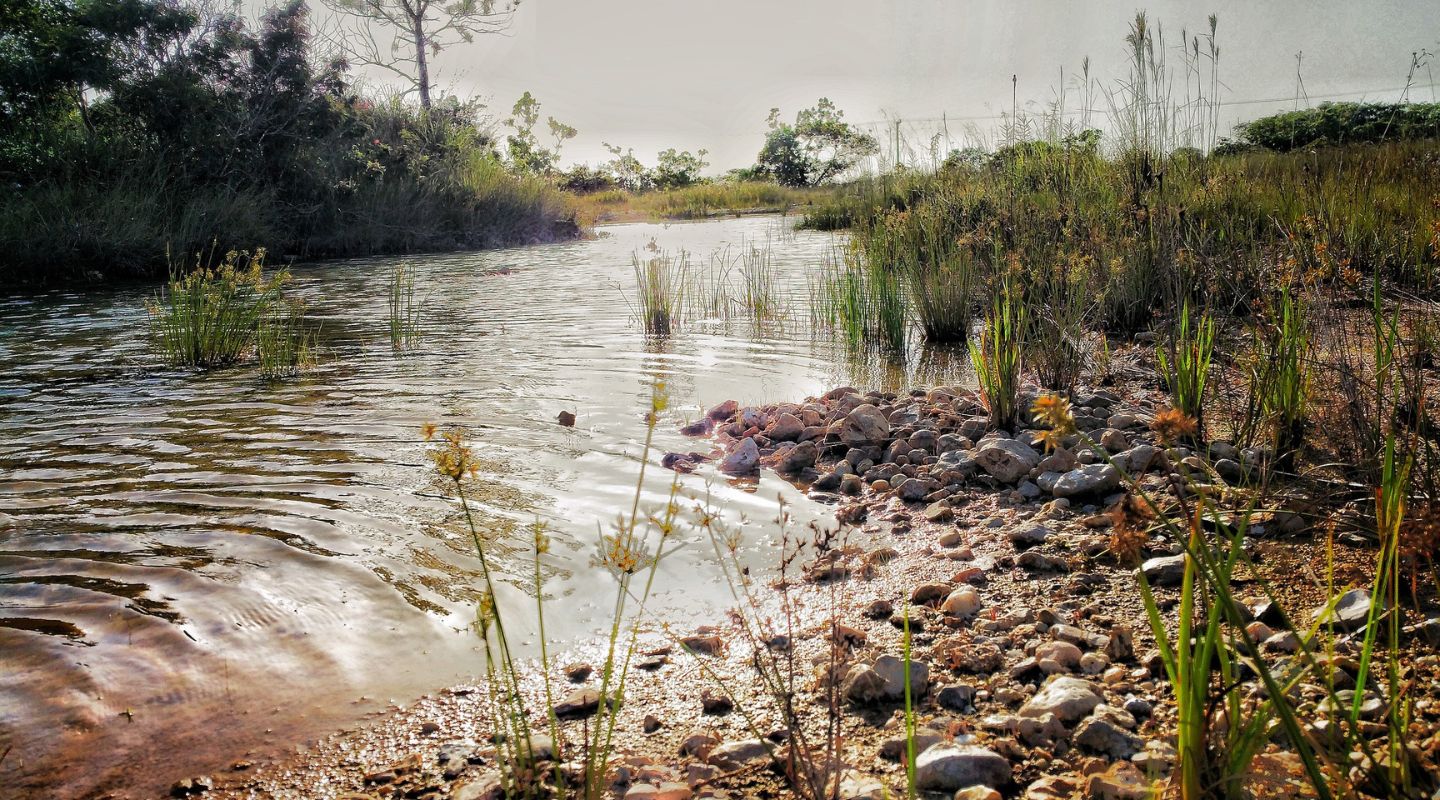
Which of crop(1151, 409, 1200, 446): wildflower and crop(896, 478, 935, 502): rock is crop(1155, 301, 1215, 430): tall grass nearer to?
crop(896, 478, 935, 502): rock

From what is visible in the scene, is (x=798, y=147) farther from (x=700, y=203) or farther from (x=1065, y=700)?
(x=1065, y=700)

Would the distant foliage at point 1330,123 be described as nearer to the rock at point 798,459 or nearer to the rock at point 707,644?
the rock at point 798,459

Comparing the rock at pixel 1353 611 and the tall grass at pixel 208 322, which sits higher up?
the tall grass at pixel 208 322

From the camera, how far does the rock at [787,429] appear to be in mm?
4324

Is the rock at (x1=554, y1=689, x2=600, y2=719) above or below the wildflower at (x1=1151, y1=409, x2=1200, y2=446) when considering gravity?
below

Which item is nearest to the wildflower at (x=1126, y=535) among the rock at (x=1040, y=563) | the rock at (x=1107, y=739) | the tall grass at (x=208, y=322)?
the rock at (x=1107, y=739)

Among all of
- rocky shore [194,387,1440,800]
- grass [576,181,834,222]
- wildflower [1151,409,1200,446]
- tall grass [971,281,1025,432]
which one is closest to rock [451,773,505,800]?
rocky shore [194,387,1440,800]

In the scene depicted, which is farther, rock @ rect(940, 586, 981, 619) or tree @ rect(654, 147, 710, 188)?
tree @ rect(654, 147, 710, 188)

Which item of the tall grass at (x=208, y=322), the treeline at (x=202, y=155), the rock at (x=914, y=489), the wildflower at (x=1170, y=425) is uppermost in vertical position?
the treeline at (x=202, y=155)

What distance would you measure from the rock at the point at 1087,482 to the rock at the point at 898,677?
147cm

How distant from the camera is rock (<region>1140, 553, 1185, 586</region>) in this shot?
245 centimetres

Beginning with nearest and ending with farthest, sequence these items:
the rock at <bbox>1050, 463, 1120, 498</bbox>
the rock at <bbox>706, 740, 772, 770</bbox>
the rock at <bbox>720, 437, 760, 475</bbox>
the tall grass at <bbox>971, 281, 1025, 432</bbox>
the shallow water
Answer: the rock at <bbox>706, 740, 772, 770</bbox>, the shallow water, the rock at <bbox>1050, 463, 1120, 498</bbox>, the rock at <bbox>720, 437, 760, 475</bbox>, the tall grass at <bbox>971, 281, 1025, 432</bbox>

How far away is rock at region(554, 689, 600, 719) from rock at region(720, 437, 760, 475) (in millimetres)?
1953

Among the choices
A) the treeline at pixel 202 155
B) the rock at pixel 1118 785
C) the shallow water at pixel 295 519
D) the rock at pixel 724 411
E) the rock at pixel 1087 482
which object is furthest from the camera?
the treeline at pixel 202 155
